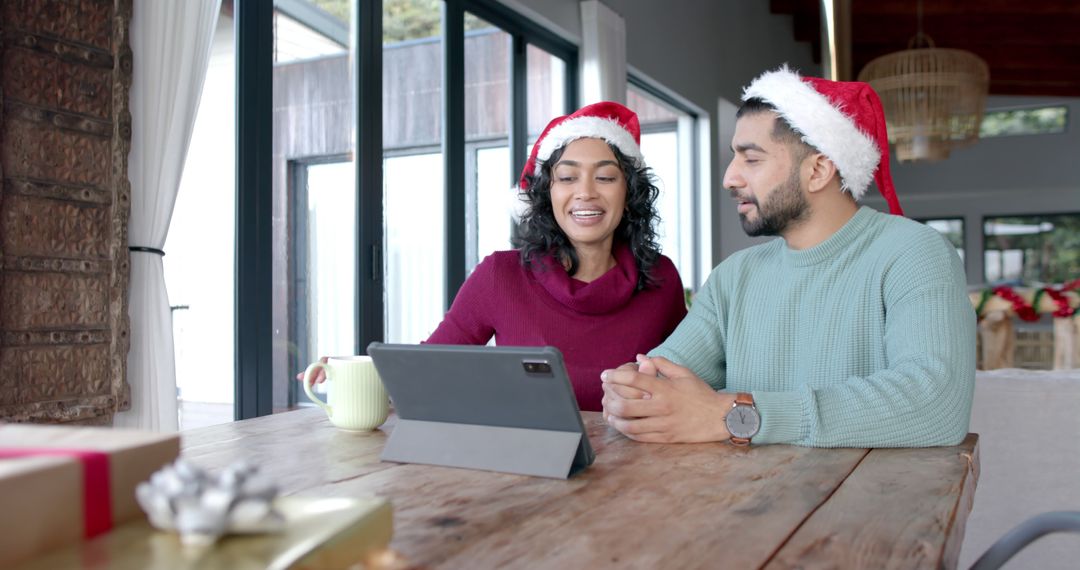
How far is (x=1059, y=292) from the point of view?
365cm

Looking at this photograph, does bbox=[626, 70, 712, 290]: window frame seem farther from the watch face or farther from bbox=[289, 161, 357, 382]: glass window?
the watch face

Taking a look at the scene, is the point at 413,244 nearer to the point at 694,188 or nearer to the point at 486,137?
the point at 486,137

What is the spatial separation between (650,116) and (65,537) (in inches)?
231

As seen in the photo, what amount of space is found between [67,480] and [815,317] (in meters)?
1.16

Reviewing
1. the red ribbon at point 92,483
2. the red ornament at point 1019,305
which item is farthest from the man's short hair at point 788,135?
the red ornament at point 1019,305

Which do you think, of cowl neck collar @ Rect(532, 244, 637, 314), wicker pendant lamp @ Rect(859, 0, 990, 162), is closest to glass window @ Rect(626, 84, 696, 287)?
wicker pendant lamp @ Rect(859, 0, 990, 162)

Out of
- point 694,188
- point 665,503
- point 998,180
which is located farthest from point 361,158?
point 998,180

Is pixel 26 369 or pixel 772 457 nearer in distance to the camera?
pixel 772 457

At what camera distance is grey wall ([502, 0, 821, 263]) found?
5.09m

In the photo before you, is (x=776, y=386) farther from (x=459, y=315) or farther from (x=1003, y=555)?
(x=459, y=315)

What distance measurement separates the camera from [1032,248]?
11.3 metres

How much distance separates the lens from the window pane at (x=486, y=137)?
406 cm

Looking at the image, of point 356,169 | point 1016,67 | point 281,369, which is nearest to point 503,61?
point 356,169

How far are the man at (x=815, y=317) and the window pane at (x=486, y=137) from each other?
8.18ft
